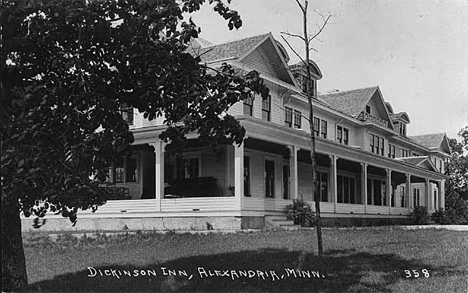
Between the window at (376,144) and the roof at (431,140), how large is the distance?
50.0 feet

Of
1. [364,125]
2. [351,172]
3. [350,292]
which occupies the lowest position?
[350,292]

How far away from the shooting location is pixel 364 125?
31281 mm

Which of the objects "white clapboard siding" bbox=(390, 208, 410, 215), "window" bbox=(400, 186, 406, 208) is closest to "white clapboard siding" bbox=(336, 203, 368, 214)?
"white clapboard siding" bbox=(390, 208, 410, 215)

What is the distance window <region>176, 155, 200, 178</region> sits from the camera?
21.8 m

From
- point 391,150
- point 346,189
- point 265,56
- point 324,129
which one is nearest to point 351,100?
point 324,129

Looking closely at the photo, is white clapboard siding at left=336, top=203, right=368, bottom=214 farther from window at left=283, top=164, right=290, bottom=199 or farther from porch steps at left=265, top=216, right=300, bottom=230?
porch steps at left=265, top=216, right=300, bottom=230

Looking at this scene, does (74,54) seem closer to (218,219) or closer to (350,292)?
(350,292)

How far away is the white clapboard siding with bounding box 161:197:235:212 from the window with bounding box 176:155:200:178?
326cm

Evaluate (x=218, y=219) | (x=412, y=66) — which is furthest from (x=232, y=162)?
(x=412, y=66)

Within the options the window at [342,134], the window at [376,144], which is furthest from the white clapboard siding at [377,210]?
the window at [376,144]

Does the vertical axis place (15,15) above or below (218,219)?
above

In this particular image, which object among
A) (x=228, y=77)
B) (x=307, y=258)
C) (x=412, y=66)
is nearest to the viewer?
(x=228, y=77)

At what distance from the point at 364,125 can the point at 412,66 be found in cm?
2013

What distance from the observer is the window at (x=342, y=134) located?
2981 cm
